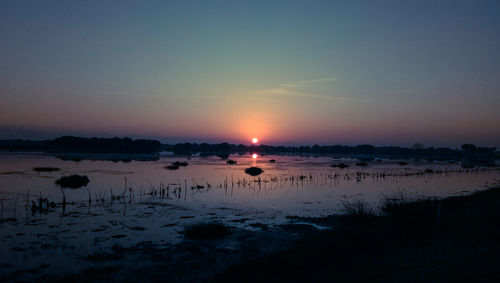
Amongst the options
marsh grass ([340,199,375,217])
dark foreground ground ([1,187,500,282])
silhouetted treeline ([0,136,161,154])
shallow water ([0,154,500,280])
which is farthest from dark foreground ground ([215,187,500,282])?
silhouetted treeline ([0,136,161,154])

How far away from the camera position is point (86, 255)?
A: 13.3 m

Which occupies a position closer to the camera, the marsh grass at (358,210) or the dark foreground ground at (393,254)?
the dark foreground ground at (393,254)

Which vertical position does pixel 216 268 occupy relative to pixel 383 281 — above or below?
below

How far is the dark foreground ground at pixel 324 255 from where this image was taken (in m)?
9.75

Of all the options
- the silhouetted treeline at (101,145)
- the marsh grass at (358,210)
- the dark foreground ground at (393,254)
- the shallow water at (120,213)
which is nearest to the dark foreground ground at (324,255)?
the dark foreground ground at (393,254)

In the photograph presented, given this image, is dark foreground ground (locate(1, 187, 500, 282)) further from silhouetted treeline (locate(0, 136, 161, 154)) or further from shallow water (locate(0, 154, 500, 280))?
silhouetted treeline (locate(0, 136, 161, 154))

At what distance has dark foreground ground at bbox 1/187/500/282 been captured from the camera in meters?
9.75

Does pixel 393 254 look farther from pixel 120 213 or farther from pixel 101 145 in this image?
pixel 101 145

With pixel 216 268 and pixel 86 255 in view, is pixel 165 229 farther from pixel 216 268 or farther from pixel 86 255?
pixel 216 268

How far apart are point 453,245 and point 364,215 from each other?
22.1 feet

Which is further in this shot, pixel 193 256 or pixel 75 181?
pixel 75 181

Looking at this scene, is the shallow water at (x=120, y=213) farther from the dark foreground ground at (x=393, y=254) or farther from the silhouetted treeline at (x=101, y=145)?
the silhouetted treeline at (x=101, y=145)

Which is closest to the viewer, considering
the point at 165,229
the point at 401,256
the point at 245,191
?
the point at 401,256

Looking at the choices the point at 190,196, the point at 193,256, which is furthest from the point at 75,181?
the point at 193,256
